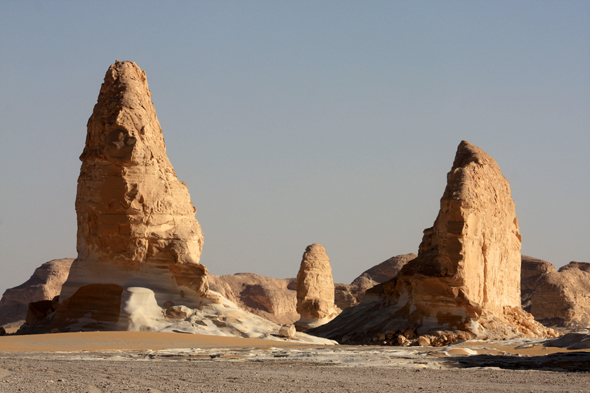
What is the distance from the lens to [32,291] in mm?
52438

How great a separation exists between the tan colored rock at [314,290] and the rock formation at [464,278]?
1231cm

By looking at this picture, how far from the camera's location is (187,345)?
20.0m

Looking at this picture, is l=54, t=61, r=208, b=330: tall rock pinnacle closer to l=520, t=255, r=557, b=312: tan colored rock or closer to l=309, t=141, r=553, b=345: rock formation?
l=309, t=141, r=553, b=345: rock formation

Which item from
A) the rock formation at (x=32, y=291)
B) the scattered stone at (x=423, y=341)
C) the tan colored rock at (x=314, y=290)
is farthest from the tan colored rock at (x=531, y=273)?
the rock formation at (x=32, y=291)

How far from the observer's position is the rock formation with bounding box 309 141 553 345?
27.0m

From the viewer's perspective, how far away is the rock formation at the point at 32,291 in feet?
170

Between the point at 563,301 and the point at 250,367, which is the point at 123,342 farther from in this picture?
the point at 563,301

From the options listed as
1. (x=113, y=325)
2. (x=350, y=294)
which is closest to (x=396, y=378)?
(x=113, y=325)

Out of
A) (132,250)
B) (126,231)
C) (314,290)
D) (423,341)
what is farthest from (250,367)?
(314,290)

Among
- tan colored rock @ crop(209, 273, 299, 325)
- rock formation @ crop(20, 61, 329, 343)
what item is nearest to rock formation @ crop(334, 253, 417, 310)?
tan colored rock @ crop(209, 273, 299, 325)

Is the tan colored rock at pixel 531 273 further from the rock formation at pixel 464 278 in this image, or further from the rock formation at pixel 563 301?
the rock formation at pixel 464 278

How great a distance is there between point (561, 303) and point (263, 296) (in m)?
26.0

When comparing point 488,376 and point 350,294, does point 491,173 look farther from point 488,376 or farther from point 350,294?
point 350,294

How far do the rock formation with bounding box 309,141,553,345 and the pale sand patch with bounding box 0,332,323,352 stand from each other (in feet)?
26.1
